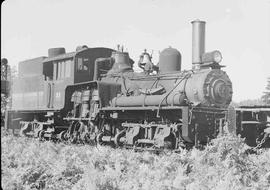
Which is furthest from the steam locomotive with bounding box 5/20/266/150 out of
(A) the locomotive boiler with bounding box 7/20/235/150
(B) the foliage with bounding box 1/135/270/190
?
(B) the foliage with bounding box 1/135/270/190

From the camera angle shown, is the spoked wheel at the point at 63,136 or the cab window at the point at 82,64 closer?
the cab window at the point at 82,64

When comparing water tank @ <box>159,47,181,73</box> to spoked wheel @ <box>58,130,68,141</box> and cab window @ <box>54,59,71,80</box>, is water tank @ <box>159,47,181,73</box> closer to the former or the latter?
cab window @ <box>54,59,71,80</box>

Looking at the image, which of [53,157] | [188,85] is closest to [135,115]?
[188,85]

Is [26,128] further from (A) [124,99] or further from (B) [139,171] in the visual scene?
(B) [139,171]

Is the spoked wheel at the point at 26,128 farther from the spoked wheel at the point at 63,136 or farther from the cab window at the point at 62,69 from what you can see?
the cab window at the point at 62,69

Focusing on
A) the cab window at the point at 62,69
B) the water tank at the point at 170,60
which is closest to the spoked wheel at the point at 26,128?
the cab window at the point at 62,69

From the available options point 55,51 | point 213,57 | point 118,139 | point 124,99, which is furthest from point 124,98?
point 55,51

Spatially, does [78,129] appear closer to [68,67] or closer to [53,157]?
[68,67]

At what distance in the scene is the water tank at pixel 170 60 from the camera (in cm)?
1242

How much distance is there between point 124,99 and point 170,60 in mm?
1951

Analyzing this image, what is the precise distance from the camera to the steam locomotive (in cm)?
1095

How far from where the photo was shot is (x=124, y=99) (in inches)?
480

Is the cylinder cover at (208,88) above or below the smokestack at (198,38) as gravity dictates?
below

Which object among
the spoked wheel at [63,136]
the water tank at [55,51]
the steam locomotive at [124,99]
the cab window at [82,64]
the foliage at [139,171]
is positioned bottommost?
the spoked wheel at [63,136]
